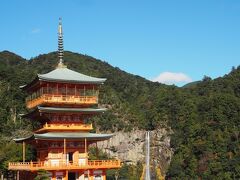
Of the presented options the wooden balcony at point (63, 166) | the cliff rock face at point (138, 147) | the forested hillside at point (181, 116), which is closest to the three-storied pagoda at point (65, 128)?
the wooden balcony at point (63, 166)

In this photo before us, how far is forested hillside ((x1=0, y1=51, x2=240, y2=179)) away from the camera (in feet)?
278

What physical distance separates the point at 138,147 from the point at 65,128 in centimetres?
6330

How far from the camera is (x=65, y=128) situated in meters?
39.2

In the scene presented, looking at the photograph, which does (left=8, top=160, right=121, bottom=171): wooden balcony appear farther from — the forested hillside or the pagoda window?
the forested hillside

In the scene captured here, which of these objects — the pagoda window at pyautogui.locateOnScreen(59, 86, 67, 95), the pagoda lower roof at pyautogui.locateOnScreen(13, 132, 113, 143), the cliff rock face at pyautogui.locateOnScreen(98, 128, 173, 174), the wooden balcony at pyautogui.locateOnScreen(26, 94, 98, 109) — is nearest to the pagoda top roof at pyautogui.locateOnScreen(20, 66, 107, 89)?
the pagoda window at pyautogui.locateOnScreen(59, 86, 67, 95)

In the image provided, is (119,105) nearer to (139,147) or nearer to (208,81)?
(139,147)

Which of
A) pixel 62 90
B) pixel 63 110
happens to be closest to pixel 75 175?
pixel 63 110

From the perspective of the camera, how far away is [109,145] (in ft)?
322

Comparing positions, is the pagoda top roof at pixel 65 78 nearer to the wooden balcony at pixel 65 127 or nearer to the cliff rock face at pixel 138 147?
the wooden balcony at pixel 65 127

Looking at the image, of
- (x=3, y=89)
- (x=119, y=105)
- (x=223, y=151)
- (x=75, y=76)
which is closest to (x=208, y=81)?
(x=119, y=105)

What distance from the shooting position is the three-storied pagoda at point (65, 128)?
38031 millimetres

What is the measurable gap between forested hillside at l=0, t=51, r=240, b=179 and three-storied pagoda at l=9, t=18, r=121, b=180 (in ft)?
105

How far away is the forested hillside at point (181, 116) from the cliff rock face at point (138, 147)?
173cm

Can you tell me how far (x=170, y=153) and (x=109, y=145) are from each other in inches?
573
